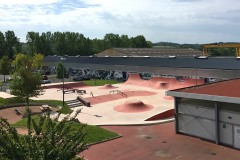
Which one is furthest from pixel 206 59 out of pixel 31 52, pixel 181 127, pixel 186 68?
pixel 31 52

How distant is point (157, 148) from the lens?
69.1 ft

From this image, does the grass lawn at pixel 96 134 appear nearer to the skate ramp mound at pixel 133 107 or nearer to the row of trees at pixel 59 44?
the skate ramp mound at pixel 133 107

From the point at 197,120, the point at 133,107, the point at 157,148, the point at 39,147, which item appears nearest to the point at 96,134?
the point at 157,148

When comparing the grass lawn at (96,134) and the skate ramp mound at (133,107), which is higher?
the skate ramp mound at (133,107)

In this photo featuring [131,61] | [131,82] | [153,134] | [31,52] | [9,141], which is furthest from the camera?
[31,52]

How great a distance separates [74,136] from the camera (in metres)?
11.5

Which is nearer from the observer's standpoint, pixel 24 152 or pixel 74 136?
pixel 24 152

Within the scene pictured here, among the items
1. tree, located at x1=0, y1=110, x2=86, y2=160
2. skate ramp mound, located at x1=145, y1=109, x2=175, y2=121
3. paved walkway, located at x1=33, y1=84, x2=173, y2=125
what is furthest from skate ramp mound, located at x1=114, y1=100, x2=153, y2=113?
tree, located at x1=0, y1=110, x2=86, y2=160

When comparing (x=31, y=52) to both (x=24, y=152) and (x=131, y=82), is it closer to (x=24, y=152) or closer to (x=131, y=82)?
(x=131, y=82)

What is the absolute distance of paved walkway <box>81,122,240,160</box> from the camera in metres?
19.4

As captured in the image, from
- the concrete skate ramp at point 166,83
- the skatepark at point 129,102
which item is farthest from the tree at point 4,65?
the concrete skate ramp at point 166,83

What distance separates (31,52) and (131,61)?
54.3 metres

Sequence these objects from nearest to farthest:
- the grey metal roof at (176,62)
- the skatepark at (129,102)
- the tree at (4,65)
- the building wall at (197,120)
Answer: the building wall at (197,120) < the skatepark at (129,102) < the grey metal roof at (176,62) < the tree at (4,65)

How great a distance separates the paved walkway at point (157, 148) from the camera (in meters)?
19.4
